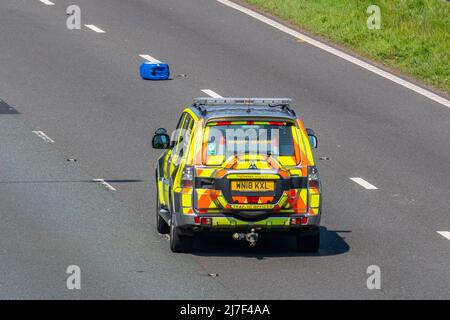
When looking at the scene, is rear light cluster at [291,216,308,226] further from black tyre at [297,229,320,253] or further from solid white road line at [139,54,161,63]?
solid white road line at [139,54,161,63]

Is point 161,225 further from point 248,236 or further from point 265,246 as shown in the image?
point 248,236

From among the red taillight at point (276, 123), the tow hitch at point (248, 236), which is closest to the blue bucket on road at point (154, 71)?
the red taillight at point (276, 123)

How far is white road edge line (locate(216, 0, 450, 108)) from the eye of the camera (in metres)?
33.7

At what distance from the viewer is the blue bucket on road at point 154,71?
34.4 metres

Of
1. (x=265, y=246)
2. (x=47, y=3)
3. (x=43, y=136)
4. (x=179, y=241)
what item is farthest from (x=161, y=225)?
(x=47, y=3)

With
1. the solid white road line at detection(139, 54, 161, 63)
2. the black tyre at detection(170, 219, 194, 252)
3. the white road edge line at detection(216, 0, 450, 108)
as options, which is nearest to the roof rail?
the black tyre at detection(170, 219, 194, 252)

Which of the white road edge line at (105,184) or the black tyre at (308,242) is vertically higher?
the black tyre at (308,242)

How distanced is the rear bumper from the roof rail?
4.94ft

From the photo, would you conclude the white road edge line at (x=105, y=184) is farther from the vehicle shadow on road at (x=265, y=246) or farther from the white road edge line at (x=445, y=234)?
the white road edge line at (x=445, y=234)

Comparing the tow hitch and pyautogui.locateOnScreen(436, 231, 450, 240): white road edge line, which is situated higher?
the tow hitch

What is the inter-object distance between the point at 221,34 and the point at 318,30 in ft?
7.68

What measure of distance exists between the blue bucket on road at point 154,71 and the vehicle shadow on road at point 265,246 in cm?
1253

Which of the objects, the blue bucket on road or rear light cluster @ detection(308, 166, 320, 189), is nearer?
rear light cluster @ detection(308, 166, 320, 189)

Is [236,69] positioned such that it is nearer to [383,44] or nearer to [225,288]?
[383,44]
